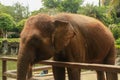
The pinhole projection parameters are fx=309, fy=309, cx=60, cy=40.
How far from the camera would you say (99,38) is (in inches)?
153

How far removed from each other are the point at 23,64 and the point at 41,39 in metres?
0.34

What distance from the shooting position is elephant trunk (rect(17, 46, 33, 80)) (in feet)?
9.20

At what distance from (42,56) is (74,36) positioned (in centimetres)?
50

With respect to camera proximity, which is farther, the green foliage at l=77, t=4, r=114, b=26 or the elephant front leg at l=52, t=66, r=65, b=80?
the green foliage at l=77, t=4, r=114, b=26

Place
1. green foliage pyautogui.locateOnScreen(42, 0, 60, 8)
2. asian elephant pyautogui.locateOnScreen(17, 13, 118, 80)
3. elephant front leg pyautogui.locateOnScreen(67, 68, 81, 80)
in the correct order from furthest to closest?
green foliage pyautogui.locateOnScreen(42, 0, 60, 8) < elephant front leg pyautogui.locateOnScreen(67, 68, 81, 80) < asian elephant pyautogui.locateOnScreen(17, 13, 118, 80)

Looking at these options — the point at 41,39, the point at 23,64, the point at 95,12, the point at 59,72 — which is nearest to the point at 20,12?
the point at 95,12

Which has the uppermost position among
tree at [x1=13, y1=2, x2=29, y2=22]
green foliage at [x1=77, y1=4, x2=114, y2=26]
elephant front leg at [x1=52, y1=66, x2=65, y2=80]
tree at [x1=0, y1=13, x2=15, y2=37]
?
tree at [x1=13, y1=2, x2=29, y2=22]

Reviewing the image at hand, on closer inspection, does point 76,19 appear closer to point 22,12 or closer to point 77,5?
point 77,5

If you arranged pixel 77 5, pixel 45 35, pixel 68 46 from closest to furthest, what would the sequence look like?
pixel 45 35 < pixel 68 46 < pixel 77 5

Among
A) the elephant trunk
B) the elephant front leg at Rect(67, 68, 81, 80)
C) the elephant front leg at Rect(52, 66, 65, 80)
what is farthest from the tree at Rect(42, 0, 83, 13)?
the elephant trunk

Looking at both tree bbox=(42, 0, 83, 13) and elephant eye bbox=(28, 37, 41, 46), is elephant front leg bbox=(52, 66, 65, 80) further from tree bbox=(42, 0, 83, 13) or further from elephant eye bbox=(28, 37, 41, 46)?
tree bbox=(42, 0, 83, 13)

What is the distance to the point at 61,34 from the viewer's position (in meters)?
3.18

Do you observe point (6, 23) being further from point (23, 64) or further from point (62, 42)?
point (23, 64)

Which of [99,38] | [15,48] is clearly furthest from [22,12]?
[99,38]
